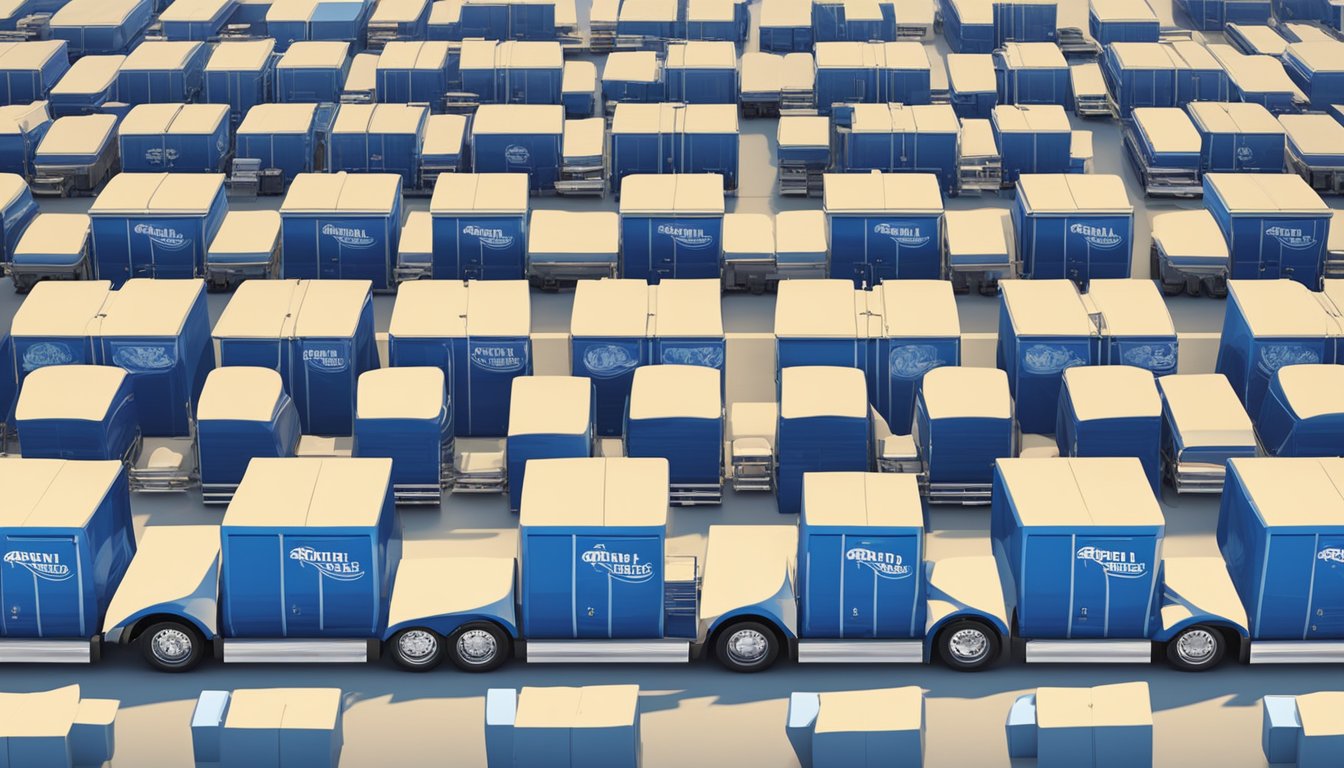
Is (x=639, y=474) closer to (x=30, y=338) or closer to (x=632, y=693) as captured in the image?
(x=632, y=693)

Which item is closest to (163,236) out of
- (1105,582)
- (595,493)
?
(595,493)

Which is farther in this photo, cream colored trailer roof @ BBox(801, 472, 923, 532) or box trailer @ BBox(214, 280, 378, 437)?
box trailer @ BBox(214, 280, 378, 437)

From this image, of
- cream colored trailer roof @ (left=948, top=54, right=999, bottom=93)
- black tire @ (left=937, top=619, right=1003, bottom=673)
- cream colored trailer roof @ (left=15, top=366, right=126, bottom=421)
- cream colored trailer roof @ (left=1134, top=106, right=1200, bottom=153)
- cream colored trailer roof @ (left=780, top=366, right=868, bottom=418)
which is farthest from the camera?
cream colored trailer roof @ (left=948, top=54, right=999, bottom=93)

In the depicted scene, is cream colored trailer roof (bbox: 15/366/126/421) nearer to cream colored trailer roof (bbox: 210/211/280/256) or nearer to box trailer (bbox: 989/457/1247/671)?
cream colored trailer roof (bbox: 210/211/280/256)

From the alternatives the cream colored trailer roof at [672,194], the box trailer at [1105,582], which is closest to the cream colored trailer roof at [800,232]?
the cream colored trailer roof at [672,194]

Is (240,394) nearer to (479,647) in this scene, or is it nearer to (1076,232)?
(479,647)

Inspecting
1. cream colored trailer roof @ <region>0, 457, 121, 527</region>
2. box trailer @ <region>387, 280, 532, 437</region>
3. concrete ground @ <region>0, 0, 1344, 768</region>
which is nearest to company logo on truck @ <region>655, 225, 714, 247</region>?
box trailer @ <region>387, 280, 532, 437</region>
